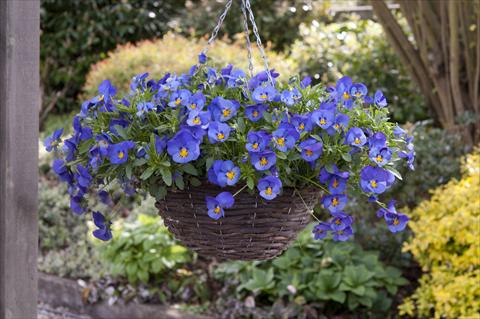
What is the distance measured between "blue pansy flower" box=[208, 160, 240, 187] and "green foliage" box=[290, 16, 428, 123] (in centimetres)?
384

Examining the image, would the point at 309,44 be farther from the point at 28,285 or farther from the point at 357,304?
the point at 28,285

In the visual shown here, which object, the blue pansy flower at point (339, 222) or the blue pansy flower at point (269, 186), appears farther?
the blue pansy flower at point (339, 222)

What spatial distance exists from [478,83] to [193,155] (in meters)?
3.40

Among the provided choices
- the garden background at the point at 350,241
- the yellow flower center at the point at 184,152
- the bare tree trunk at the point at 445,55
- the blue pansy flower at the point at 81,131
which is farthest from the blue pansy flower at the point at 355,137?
the bare tree trunk at the point at 445,55

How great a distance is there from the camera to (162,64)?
5816mm

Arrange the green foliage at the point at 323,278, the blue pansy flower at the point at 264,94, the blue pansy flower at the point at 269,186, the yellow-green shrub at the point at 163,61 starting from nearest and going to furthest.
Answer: the blue pansy flower at the point at 269,186 < the blue pansy flower at the point at 264,94 < the green foliage at the point at 323,278 < the yellow-green shrub at the point at 163,61

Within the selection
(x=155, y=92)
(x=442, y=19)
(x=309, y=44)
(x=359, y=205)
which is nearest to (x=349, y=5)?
(x=309, y=44)

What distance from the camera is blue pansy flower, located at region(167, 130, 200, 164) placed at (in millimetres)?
1618

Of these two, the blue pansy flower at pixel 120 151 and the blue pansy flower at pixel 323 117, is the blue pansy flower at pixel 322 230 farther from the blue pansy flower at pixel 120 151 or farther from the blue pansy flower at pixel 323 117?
the blue pansy flower at pixel 120 151

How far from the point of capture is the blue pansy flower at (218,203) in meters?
1.63

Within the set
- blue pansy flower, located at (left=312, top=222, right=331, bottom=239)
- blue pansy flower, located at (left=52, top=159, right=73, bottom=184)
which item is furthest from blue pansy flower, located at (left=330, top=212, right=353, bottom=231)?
blue pansy flower, located at (left=52, top=159, right=73, bottom=184)

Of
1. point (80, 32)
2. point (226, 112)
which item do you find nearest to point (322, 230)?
point (226, 112)

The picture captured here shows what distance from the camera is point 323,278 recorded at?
391 cm

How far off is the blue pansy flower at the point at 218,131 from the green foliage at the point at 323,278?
232cm
